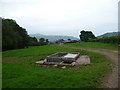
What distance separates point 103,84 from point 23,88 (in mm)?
3079

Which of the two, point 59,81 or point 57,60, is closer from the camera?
point 59,81

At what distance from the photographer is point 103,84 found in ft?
17.5

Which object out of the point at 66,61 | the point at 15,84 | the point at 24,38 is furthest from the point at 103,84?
the point at 24,38

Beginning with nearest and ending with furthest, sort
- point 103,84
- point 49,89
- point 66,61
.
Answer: point 49,89
point 103,84
point 66,61

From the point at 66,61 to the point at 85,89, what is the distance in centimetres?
711

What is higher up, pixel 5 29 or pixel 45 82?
pixel 5 29

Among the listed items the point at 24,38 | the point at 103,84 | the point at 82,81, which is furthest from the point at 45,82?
the point at 24,38

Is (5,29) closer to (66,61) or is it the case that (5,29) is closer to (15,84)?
(66,61)

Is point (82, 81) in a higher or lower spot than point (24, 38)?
lower

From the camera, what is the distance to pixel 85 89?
4.69 m

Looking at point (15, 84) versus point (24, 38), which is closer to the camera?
point (15, 84)

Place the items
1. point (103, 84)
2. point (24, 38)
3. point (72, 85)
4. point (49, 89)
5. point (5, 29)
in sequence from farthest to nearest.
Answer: point (24, 38) → point (5, 29) → point (103, 84) → point (72, 85) → point (49, 89)

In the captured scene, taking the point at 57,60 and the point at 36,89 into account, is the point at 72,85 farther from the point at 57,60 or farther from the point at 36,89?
the point at 57,60

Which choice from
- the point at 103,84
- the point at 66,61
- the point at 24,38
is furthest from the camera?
the point at 24,38
